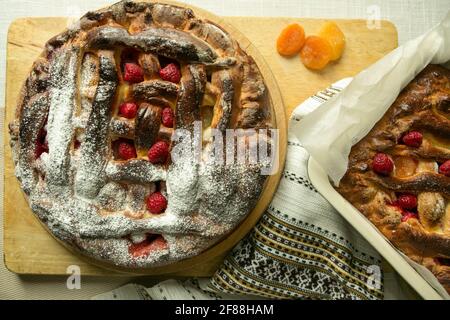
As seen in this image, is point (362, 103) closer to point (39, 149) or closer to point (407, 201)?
point (407, 201)

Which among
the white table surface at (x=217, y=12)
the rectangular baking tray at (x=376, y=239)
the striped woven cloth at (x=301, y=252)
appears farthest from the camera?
the white table surface at (x=217, y=12)

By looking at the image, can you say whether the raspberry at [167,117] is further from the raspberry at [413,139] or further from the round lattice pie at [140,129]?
the raspberry at [413,139]

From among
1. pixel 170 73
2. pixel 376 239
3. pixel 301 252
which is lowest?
pixel 301 252

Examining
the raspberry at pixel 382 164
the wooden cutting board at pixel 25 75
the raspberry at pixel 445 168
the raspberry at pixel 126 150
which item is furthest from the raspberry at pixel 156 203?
the raspberry at pixel 445 168

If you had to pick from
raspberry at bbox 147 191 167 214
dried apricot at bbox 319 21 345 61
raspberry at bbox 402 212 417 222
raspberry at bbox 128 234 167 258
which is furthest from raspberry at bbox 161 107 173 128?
raspberry at bbox 402 212 417 222

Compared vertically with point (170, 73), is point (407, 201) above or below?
below

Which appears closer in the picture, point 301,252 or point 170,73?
point 170,73

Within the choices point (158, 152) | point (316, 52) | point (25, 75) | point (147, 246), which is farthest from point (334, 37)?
point (25, 75)
